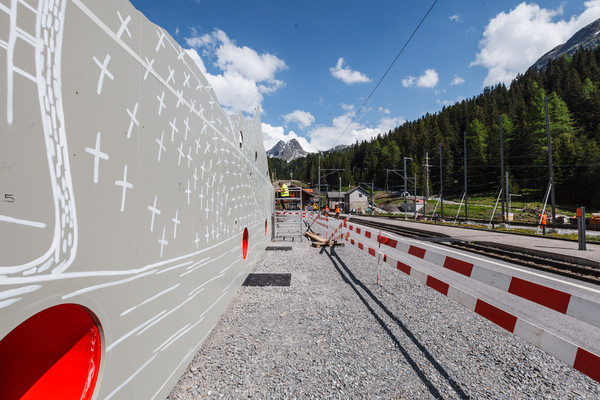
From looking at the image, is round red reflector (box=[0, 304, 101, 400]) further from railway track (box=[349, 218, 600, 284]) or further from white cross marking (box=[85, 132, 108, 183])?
railway track (box=[349, 218, 600, 284])

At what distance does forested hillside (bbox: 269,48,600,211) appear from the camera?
4959 centimetres

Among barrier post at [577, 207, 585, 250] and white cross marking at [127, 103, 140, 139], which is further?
barrier post at [577, 207, 585, 250]

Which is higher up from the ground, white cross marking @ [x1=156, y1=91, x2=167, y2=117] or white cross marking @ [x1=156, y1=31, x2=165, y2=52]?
white cross marking @ [x1=156, y1=31, x2=165, y2=52]

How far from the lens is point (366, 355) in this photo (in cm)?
278

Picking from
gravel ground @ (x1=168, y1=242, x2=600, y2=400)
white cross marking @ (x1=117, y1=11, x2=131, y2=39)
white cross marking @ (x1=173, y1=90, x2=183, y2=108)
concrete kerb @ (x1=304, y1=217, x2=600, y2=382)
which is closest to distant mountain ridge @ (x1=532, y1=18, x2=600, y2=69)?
gravel ground @ (x1=168, y1=242, x2=600, y2=400)

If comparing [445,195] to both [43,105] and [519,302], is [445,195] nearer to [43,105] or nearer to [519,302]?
[519,302]

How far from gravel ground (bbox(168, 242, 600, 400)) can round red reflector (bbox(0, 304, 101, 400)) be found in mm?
1259

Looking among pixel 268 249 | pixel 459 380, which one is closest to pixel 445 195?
pixel 268 249

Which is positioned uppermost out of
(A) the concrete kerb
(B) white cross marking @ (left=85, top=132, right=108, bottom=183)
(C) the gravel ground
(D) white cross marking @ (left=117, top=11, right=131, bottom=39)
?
(D) white cross marking @ (left=117, top=11, right=131, bottom=39)

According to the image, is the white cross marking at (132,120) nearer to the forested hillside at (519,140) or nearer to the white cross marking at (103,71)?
the white cross marking at (103,71)

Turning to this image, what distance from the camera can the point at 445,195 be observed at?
247 ft

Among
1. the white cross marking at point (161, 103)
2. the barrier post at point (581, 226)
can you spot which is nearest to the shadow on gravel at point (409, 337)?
the white cross marking at point (161, 103)

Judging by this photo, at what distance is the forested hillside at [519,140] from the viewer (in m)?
49.6

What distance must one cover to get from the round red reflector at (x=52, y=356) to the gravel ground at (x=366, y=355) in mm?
1259
